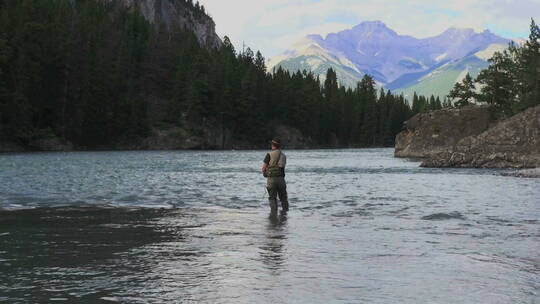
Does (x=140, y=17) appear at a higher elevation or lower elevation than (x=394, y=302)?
higher

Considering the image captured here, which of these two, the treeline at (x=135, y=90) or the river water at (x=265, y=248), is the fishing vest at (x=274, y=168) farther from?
the treeline at (x=135, y=90)

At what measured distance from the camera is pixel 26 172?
38188 mm

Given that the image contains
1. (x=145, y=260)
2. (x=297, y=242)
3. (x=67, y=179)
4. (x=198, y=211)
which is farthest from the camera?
(x=67, y=179)

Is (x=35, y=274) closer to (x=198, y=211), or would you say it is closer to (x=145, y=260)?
(x=145, y=260)

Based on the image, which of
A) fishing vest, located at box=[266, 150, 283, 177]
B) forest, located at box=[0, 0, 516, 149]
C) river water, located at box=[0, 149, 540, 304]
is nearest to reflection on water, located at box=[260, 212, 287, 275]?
river water, located at box=[0, 149, 540, 304]

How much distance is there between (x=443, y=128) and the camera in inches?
2879

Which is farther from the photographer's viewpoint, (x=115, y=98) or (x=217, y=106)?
(x=217, y=106)

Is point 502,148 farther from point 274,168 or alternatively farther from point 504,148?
point 274,168

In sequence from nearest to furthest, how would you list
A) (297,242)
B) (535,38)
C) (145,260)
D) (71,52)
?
1. (145,260)
2. (297,242)
3. (535,38)
4. (71,52)

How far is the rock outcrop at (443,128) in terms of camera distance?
7206 centimetres

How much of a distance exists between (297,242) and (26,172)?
29.3m

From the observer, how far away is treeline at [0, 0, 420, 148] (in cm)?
8700

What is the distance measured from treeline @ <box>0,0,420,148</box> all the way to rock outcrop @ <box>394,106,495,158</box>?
5147 centimetres

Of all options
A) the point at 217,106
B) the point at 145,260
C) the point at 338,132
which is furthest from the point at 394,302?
the point at 338,132
